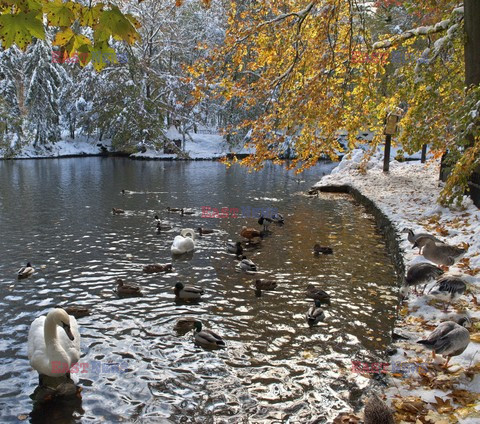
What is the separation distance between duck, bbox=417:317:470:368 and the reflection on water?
1.33 meters

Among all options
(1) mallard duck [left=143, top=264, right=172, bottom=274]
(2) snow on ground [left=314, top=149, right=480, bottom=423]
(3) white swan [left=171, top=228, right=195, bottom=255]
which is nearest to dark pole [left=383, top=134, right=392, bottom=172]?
(2) snow on ground [left=314, top=149, right=480, bottom=423]

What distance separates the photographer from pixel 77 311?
805 cm

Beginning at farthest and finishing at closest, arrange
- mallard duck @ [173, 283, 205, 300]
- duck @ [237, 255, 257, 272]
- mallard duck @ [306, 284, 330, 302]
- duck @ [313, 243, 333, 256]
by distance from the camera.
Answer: duck @ [313, 243, 333, 256]
duck @ [237, 255, 257, 272]
mallard duck @ [173, 283, 205, 300]
mallard duck @ [306, 284, 330, 302]

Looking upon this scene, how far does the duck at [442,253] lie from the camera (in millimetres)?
8031

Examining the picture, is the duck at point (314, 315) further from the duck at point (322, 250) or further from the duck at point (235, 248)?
the duck at point (235, 248)

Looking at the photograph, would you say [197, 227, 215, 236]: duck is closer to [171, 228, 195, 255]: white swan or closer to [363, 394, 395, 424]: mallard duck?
[171, 228, 195, 255]: white swan

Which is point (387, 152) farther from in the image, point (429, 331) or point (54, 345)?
point (54, 345)

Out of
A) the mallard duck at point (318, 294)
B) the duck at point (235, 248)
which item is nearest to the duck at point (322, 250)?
the duck at point (235, 248)

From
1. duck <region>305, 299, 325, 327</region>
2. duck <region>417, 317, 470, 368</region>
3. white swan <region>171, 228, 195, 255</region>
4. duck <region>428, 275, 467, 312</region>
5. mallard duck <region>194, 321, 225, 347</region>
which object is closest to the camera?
duck <region>417, 317, 470, 368</region>

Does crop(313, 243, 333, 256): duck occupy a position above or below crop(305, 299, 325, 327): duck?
above

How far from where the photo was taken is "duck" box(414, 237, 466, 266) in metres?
8.03

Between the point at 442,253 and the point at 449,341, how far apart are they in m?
3.56

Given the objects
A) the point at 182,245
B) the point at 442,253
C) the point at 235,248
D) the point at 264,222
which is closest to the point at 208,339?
the point at 442,253

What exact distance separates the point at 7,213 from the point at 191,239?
9447mm
